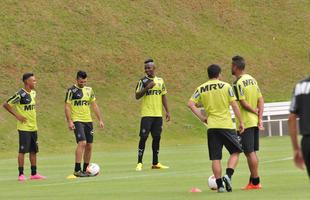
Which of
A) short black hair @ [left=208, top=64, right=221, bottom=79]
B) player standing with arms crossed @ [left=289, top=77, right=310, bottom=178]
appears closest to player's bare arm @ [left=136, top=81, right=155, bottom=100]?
short black hair @ [left=208, top=64, right=221, bottom=79]

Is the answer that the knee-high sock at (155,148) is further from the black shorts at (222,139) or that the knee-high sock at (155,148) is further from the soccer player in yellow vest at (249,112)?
the black shorts at (222,139)

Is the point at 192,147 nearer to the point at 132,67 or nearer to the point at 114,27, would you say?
the point at 132,67

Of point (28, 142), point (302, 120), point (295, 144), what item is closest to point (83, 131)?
point (28, 142)

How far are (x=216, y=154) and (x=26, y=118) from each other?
22.6ft

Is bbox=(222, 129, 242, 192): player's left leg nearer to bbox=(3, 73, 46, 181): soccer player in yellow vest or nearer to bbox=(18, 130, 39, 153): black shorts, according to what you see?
bbox=(3, 73, 46, 181): soccer player in yellow vest

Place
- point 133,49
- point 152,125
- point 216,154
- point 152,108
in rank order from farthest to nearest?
point 133,49
point 152,125
point 152,108
point 216,154

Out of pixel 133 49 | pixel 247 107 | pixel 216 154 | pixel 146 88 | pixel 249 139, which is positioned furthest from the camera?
pixel 133 49

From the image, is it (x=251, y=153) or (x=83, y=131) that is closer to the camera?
(x=251, y=153)

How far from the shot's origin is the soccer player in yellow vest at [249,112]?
1594 cm

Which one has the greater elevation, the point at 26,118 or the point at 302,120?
the point at 26,118

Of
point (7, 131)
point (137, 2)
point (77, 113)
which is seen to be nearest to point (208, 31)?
point (137, 2)

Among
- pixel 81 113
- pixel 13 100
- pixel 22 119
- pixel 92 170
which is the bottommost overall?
pixel 92 170

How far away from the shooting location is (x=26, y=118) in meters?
21.5

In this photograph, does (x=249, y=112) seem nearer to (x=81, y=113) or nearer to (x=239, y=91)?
(x=239, y=91)
